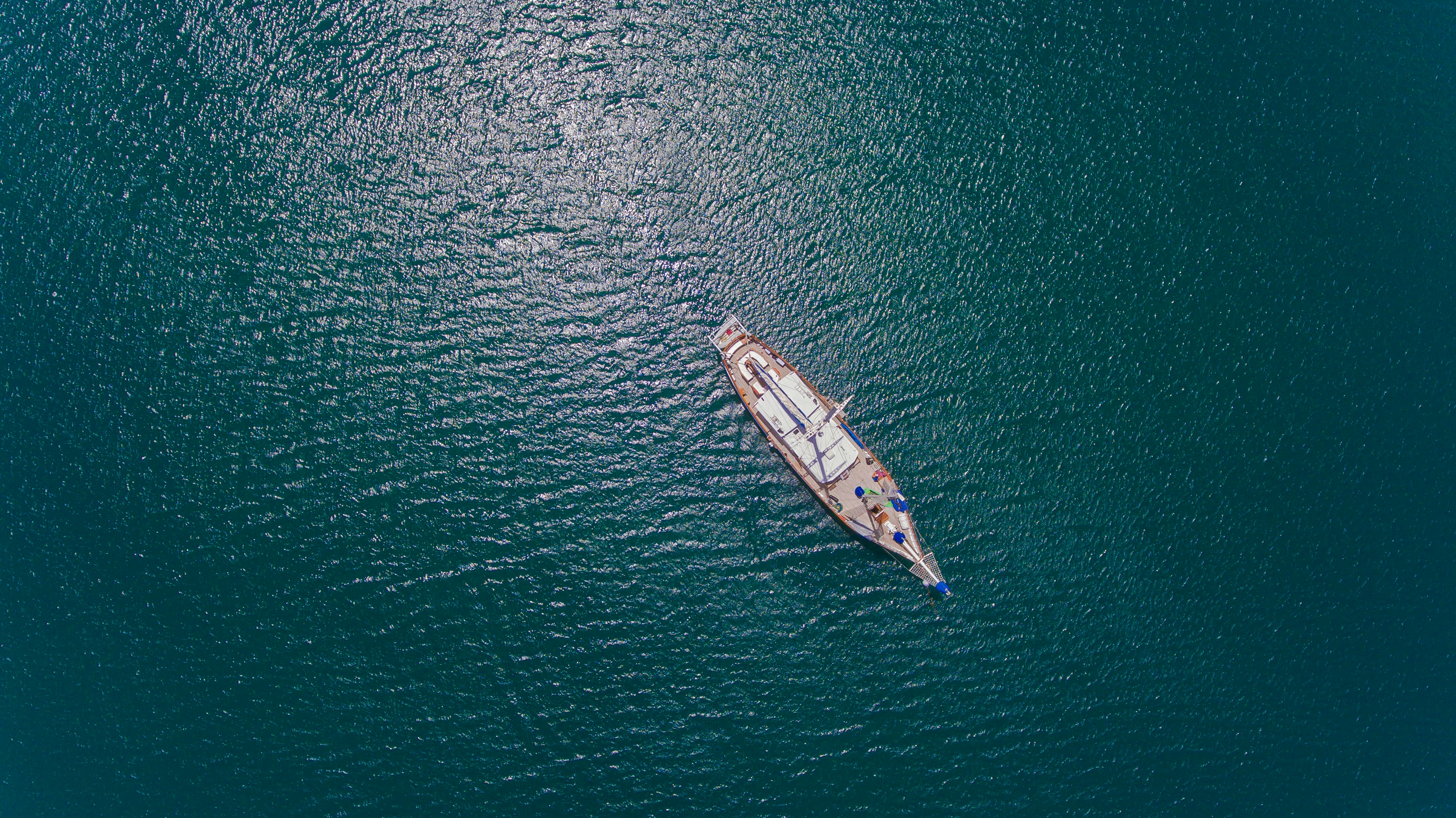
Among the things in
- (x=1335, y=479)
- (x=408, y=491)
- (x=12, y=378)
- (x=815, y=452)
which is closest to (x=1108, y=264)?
(x=1335, y=479)

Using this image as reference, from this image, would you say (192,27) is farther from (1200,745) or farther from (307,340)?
(1200,745)

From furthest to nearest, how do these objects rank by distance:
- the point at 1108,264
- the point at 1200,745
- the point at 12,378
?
the point at 1108,264 < the point at 12,378 < the point at 1200,745

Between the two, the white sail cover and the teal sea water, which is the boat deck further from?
the teal sea water

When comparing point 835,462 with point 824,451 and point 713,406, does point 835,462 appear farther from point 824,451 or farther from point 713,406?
point 713,406

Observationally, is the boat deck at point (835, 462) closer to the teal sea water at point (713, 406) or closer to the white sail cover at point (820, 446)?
the white sail cover at point (820, 446)

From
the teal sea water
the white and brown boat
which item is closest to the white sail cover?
the white and brown boat

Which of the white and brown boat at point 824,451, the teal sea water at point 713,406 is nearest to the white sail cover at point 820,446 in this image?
the white and brown boat at point 824,451
